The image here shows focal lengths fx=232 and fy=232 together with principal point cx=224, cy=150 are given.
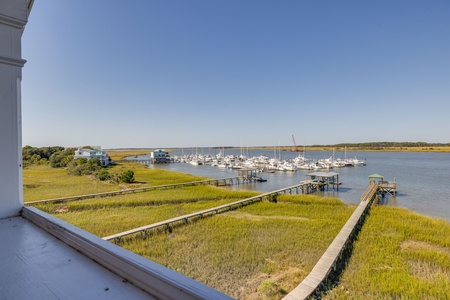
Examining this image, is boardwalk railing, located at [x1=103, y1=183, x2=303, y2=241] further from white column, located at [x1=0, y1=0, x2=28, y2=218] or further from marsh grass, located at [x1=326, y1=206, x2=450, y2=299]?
white column, located at [x1=0, y1=0, x2=28, y2=218]

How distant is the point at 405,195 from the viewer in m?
22.5

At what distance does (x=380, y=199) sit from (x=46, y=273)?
26.1 meters

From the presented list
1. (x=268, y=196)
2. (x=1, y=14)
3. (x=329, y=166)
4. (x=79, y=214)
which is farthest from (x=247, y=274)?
(x=329, y=166)

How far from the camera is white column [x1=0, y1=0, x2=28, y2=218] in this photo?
1806mm

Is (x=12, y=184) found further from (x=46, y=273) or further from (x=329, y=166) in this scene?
(x=329, y=166)

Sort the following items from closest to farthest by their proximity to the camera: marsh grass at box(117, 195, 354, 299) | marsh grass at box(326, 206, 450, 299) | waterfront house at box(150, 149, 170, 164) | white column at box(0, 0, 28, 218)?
white column at box(0, 0, 28, 218) → marsh grass at box(326, 206, 450, 299) → marsh grass at box(117, 195, 354, 299) → waterfront house at box(150, 149, 170, 164)

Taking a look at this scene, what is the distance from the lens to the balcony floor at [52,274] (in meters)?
0.87

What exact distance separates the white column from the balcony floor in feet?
Answer: 1.92

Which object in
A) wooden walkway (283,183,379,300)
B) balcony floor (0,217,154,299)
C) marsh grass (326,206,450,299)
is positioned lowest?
marsh grass (326,206,450,299)

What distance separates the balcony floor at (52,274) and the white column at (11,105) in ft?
1.92

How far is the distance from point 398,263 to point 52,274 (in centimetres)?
940

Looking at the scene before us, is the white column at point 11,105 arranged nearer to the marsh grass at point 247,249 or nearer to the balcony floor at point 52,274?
the balcony floor at point 52,274

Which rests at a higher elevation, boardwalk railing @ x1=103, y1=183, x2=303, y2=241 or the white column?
the white column

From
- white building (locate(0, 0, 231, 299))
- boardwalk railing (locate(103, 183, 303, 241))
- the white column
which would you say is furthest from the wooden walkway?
boardwalk railing (locate(103, 183, 303, 241))
